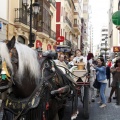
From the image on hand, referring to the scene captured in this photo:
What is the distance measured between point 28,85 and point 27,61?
1.02 feet

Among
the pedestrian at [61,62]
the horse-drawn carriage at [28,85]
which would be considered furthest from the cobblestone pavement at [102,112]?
the horse-drawn carriage at [28,85]

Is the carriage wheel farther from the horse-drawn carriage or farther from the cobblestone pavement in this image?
the horse-drawn carriage

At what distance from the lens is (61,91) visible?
430 centimetres

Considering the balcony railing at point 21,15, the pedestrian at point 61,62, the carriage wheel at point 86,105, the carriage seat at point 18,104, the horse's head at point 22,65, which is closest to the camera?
the horse's head at point 22,65

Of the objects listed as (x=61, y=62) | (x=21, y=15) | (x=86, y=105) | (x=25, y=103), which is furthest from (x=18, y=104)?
(x=21, y=15)

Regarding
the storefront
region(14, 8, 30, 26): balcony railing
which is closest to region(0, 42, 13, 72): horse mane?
the storefront

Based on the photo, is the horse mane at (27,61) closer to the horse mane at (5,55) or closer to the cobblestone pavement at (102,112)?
the horse mane at (5,55)

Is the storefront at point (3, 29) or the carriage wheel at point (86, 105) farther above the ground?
the storefront at point (3, 29)

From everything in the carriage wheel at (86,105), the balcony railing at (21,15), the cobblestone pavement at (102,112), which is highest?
the balcony railing at (21,15)

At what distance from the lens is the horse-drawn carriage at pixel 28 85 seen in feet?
11.1

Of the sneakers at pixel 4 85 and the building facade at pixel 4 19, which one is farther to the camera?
the building facade at pixel 4 19

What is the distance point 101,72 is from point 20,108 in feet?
17.4

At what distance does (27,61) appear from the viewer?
3.62 meters

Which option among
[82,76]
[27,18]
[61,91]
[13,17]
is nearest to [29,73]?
[61,91]
